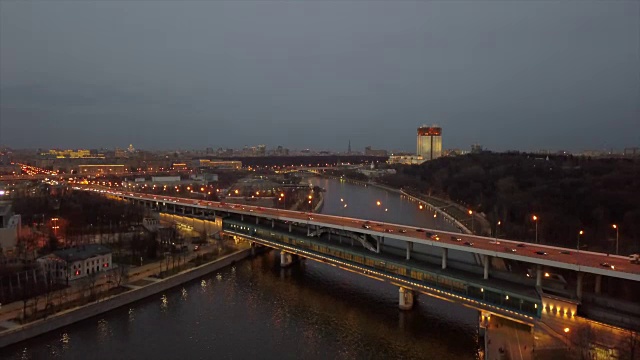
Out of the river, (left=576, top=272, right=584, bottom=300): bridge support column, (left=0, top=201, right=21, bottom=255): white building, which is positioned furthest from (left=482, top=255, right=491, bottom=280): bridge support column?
(left=0, top=201, right=21, bottom=255): white building

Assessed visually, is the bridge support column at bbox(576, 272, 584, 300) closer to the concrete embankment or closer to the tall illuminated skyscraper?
the concrete embankment

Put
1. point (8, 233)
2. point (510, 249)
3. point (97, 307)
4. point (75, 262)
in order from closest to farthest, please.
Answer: point (510, 249)
point (97, 307)
point (75, 262)
point (8, 233)

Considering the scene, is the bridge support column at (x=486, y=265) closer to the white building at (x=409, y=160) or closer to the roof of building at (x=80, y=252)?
the roof of building at (x=80, y=252)

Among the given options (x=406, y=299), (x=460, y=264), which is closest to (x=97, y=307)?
(x=406, y=299)

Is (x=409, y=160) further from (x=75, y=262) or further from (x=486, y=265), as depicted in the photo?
(x=75, y=262)

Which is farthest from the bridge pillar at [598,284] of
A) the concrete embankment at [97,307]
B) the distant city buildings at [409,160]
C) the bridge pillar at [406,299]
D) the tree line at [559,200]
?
the distant city buildings at [409,160]

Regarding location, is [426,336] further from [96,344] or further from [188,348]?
[96,344]

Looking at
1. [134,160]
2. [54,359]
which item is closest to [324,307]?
[54,359]
